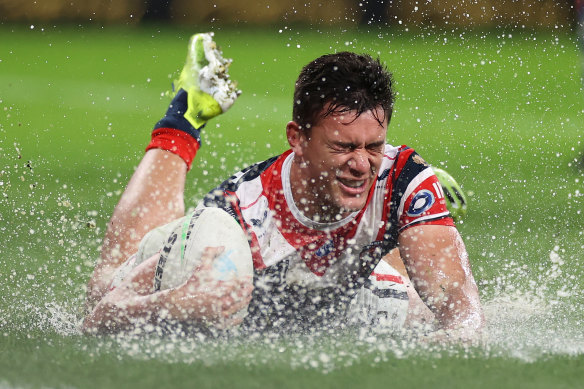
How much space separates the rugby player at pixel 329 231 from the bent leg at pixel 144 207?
0.74 meters

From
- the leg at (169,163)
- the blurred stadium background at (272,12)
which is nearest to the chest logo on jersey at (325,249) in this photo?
the leg at (169,163)

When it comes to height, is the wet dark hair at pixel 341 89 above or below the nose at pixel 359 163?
above

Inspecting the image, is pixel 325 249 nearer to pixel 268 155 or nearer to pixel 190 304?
pixel 190 304

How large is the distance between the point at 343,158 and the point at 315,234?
1.16ft

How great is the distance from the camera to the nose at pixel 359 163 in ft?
12.2

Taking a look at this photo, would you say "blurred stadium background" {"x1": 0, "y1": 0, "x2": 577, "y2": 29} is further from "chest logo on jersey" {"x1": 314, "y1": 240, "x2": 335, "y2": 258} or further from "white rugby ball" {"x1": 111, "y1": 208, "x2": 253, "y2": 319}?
"white rugby ball" {"x1": 111, "y1": 208, "x2": 253, "y2": 319}

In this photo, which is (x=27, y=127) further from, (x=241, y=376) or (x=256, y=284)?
(x=241, y=376)

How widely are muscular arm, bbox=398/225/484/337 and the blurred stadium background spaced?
14844 mm

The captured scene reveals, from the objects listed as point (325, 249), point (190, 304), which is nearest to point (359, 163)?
Answer: point (325, 249)

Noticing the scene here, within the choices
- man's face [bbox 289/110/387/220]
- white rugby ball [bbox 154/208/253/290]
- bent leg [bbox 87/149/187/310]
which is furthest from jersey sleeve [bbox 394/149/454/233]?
bent leg [bbox 87/149/187/310]

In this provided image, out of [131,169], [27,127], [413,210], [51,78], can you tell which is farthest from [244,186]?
[51,78]

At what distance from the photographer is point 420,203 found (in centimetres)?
384

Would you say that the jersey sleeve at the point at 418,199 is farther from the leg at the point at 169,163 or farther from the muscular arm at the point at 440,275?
the leg at the point at 169,163

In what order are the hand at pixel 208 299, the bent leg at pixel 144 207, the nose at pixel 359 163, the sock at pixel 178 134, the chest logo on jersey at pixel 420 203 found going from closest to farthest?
the hand at pixel 208 299
the nose at pixel 359 163
the chest logo on jersey at pixel 420 203
the bent leg at pixel 144 207
the sock at pixel 178 134
